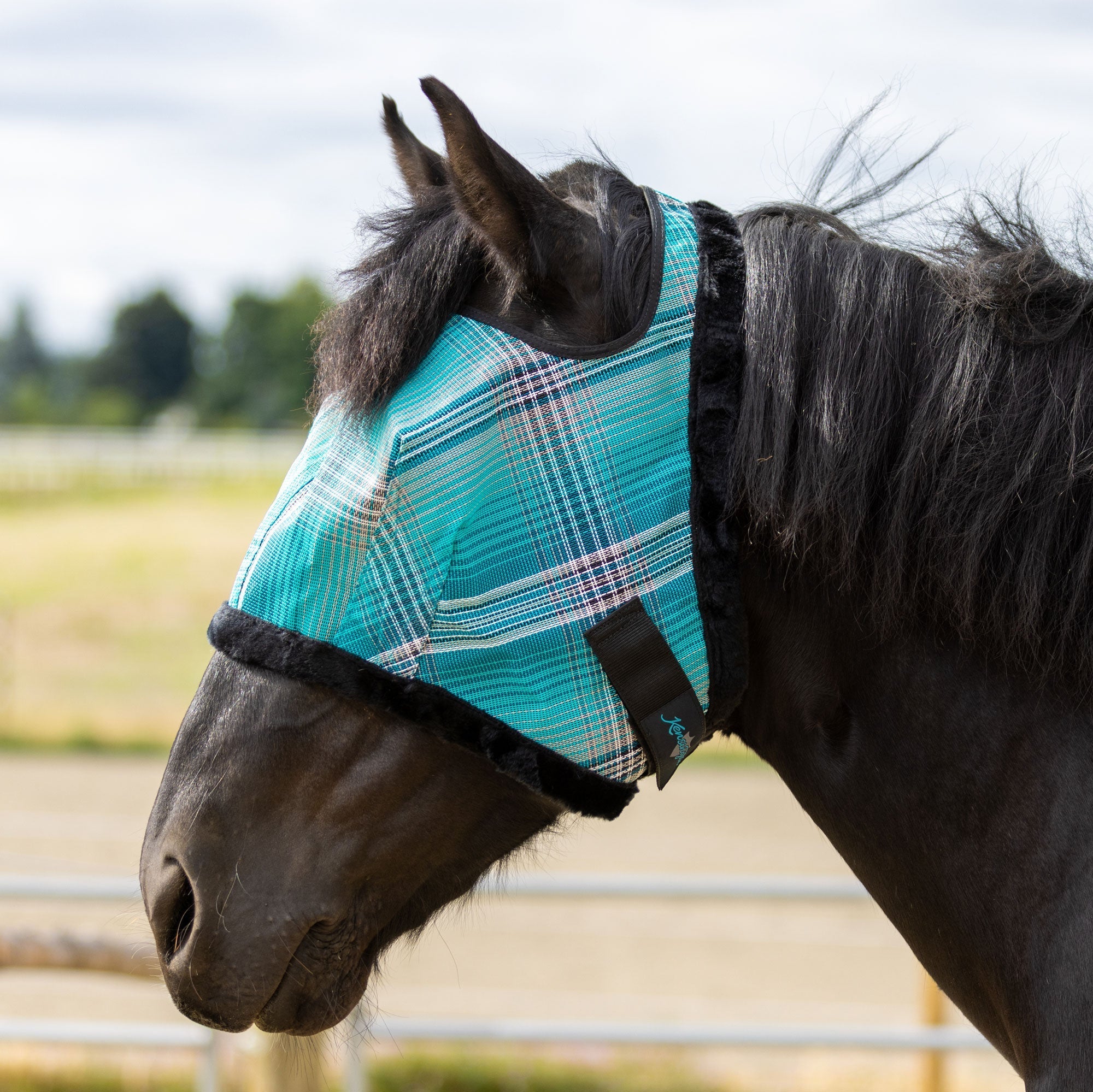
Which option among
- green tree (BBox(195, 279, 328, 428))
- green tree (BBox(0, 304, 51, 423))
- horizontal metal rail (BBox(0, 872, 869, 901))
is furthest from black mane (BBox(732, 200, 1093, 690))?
green tree (BBox(0, 304, 51, 423))

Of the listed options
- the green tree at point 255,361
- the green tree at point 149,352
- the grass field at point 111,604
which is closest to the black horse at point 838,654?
the grass field at point 111,604

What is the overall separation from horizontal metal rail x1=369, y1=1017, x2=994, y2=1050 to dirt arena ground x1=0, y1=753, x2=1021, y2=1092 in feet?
4.05

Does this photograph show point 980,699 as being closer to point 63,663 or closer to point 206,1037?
point 206,1037

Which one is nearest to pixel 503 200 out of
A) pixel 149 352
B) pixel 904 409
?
pixel 904 409

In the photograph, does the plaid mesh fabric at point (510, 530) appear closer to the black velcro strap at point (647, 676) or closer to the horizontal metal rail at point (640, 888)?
the black velcro strap at point (647, 676)

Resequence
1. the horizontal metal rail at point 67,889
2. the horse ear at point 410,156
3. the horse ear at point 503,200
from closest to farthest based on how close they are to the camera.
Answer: the horse ear at point 503,200
the horse ear at point 410,156
the horizontal metal rail at point 67,889

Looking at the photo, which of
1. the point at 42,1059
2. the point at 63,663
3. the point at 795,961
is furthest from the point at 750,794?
the point at 63,663

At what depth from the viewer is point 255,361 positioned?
6106 cm

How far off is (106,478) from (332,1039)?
33.9 meters

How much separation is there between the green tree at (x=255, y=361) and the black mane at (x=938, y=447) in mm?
51558

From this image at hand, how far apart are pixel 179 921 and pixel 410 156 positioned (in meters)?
1.13

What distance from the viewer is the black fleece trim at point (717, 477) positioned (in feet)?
4.41

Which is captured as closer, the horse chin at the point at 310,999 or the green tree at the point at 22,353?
the horse chin at the point at 310,999

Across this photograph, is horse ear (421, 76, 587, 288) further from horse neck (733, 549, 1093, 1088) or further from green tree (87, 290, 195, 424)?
green tree (87, 290, 195, 424)
